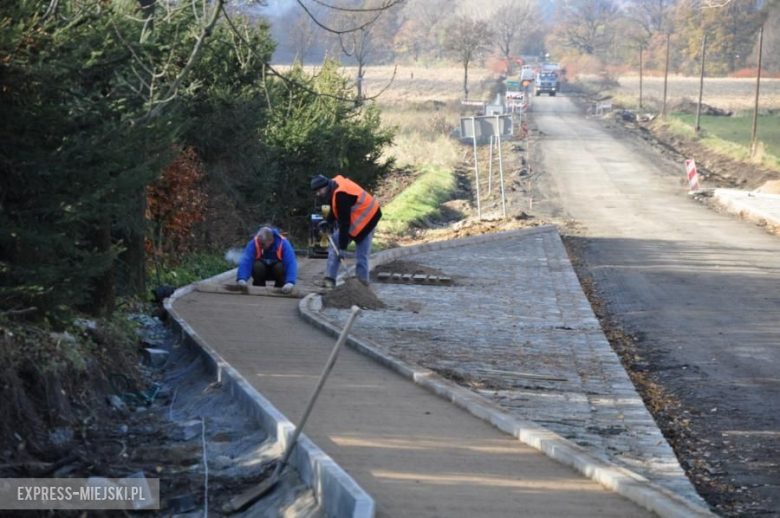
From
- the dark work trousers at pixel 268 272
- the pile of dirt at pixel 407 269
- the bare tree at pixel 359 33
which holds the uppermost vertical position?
the bare tree at pixel 359 33

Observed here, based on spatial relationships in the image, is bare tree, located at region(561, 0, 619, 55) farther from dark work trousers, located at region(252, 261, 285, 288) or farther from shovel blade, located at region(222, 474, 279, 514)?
shovel blade, located at region(222, 474, 279, 514)

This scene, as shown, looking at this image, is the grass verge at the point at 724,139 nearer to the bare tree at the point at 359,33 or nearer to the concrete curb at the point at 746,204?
the concrete curb at the point at 746,204

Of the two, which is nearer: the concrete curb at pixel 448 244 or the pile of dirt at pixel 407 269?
the pile of dirt at pixel 407 269

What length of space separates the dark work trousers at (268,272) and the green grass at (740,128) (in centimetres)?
3900

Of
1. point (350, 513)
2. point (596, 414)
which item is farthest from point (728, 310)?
point (350, 513)

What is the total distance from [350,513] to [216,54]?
15223 millimetres

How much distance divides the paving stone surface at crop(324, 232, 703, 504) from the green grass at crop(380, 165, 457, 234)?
11915 millimetres

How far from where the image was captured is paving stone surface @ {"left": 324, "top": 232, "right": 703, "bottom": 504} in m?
8.52

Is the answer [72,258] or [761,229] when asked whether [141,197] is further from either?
[761,229]

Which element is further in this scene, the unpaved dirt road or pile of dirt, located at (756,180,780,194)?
pile of dirt, located at (756,180,780,194)

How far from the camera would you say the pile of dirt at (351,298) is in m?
14.8

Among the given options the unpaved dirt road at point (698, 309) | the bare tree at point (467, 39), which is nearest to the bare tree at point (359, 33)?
the unpaved dirt road at point (698, 309)

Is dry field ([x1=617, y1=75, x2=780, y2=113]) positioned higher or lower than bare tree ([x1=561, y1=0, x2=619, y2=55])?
lower

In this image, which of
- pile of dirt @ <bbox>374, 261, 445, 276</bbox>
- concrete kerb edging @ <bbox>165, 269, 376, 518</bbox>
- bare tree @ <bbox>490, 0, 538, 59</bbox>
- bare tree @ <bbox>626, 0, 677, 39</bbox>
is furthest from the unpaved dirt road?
bare tree @ <bbox>626, 0, 677, 39</bbox>
